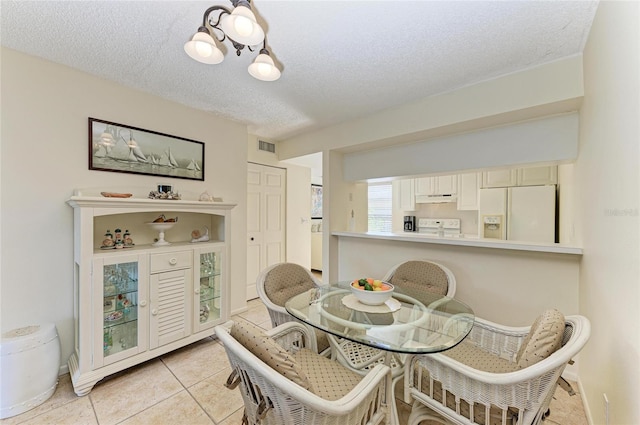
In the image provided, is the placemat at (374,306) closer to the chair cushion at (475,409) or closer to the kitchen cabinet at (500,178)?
the chair cushion at (475,409)

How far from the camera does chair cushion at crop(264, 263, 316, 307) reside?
2.08m

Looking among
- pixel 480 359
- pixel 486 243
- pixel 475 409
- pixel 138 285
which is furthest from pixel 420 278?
pixel 138 285

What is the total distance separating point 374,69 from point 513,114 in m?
1.21

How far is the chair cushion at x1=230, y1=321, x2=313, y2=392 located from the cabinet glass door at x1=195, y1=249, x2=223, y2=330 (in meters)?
1.77

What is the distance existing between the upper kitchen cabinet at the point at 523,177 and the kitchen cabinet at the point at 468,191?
0.16m

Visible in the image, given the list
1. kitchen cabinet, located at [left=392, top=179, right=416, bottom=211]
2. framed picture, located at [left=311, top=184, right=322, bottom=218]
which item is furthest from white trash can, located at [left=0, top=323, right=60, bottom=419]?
kitchen cabinet, located at [left=392, top=179, right=416, bottom=211]

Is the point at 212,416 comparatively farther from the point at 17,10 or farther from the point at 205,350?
the point at 17,10

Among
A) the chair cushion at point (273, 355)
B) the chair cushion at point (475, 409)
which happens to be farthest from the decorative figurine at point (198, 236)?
→ the chair cushion at point (475, 409)

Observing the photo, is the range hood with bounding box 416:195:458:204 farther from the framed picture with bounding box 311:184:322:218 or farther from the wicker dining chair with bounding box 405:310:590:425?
the wicker dining chair with bounding box 405:310:590:425

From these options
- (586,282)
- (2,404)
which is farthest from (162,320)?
(586,282)

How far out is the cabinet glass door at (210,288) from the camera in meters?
2.60

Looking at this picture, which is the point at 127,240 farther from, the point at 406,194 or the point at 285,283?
the point at 406,194

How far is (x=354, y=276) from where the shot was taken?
3309 millimetres

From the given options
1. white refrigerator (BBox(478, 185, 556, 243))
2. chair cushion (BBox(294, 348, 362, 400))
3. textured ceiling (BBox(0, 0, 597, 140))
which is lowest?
chair cushion (BBox(294, 348, 362, 400))
